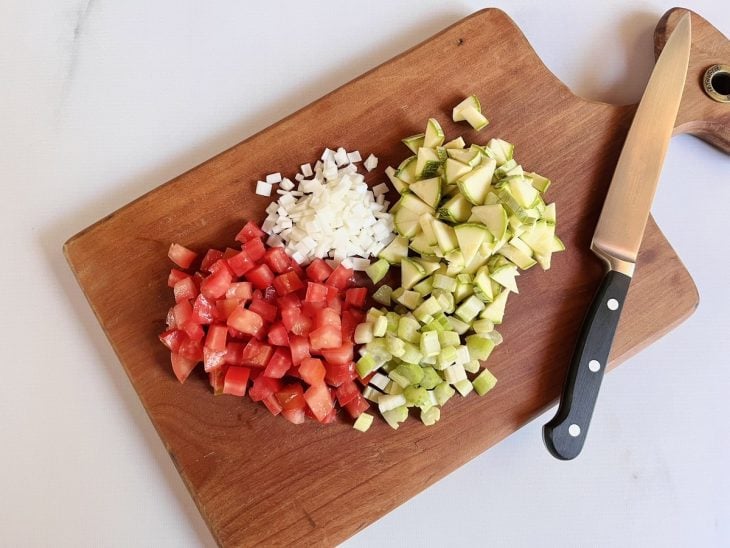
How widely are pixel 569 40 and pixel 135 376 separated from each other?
1.96m

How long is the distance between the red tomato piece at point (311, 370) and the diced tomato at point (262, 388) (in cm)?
10

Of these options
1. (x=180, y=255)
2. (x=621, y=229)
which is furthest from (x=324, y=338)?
(x=621, y=229)

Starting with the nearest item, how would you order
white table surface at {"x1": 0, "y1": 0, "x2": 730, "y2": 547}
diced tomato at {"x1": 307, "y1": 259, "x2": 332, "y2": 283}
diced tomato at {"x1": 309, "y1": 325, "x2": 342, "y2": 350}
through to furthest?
diced tomato at {"x1": 309, "y1": 325, "x2": 342, "y2": 350} → diced tomato at {"x1": 307, "y1": 259, "x2": 332, "y2": 283} → white table surface at {"x1": 0, "y1": 0, "x2": 730, "y2": 547}

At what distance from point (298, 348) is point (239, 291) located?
0.25 meters

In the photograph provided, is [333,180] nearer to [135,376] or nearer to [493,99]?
[493,99]

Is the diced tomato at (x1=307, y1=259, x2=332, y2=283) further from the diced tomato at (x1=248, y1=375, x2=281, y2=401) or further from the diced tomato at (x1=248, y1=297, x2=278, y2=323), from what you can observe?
the diced tomato at (x1=248, y1=375, x2=281, y2=401)

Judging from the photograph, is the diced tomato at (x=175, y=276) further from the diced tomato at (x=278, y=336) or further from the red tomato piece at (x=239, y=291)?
the diced tomato at (x=278, y=336)

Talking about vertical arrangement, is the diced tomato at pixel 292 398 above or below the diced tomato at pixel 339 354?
below

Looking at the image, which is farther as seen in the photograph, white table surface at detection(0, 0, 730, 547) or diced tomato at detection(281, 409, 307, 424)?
white table surface at detection(0, 0, 730, 547)

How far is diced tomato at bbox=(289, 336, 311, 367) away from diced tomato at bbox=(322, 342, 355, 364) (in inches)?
2.2

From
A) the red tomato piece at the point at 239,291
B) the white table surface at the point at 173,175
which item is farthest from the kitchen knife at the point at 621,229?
the red tomato piece at the point at 239,291

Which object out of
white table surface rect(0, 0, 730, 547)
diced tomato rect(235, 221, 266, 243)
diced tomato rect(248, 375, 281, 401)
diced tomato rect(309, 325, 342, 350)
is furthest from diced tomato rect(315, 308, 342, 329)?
white table surface rect(0, 0, 730, 547)

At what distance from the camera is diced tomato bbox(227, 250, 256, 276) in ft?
6.15

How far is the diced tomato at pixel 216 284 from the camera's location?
1821mm
